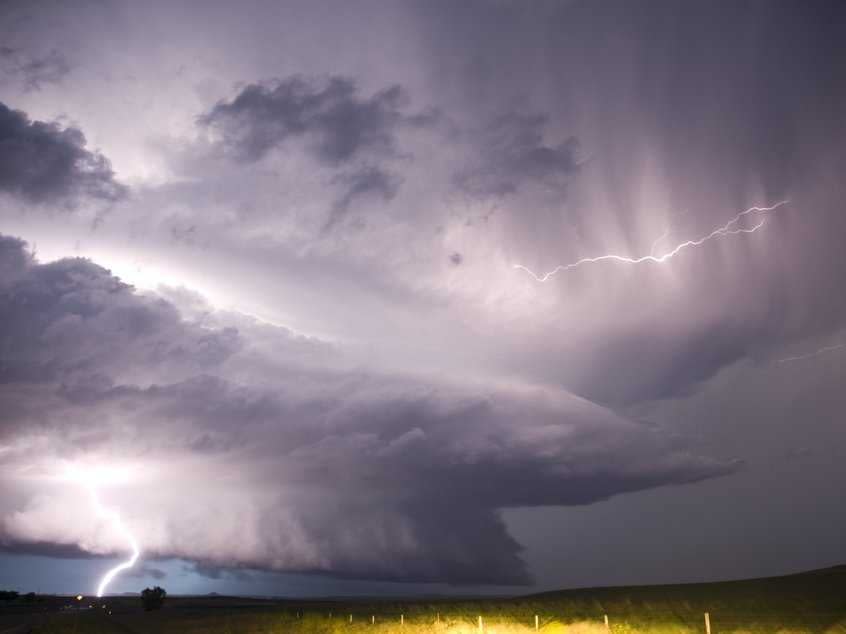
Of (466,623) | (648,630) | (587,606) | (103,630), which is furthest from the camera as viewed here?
(587,606)

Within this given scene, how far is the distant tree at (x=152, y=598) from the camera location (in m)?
111

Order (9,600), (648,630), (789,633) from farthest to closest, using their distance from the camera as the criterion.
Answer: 1. (9,600)
2. (648,630)
3. (789,633)

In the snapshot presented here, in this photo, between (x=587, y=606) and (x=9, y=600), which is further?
(x=9, y=600)

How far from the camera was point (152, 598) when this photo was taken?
112 meters

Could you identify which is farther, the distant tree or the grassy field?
the distant tree

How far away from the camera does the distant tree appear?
365 feet

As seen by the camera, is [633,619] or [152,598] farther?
[152,598]

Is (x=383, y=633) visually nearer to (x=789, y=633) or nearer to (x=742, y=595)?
(x=789, y=633)

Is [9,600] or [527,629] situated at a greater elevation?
[527,629]

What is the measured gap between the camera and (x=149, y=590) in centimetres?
11212

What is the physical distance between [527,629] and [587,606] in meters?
33.3

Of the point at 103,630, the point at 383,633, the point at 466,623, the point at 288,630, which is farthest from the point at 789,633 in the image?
the point at 103,630

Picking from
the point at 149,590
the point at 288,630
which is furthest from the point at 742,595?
the point at 149,590

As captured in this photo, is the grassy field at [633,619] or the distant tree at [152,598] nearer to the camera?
the grassy field at [633,619]
